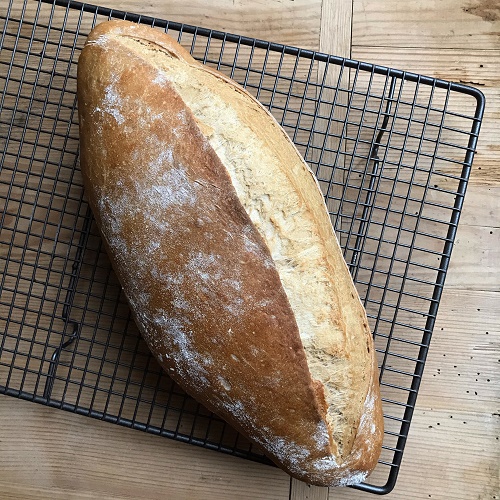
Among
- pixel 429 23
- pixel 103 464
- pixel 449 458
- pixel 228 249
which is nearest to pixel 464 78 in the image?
pixel 429 23

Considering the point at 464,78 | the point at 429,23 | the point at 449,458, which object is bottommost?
the point at 449,458

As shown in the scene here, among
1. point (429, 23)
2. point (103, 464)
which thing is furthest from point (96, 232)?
point (429, 23)

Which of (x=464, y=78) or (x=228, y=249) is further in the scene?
(x=464, y=78)

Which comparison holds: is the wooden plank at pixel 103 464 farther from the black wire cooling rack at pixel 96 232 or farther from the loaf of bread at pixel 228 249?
the loaf of bread at pixel 228 249

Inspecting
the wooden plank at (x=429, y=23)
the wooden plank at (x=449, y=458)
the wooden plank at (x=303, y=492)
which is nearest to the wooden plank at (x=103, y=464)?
the wooden plank at (x=303, y=492)

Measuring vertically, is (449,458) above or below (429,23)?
below

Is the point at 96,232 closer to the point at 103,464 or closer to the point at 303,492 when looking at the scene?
the point at 103,464
